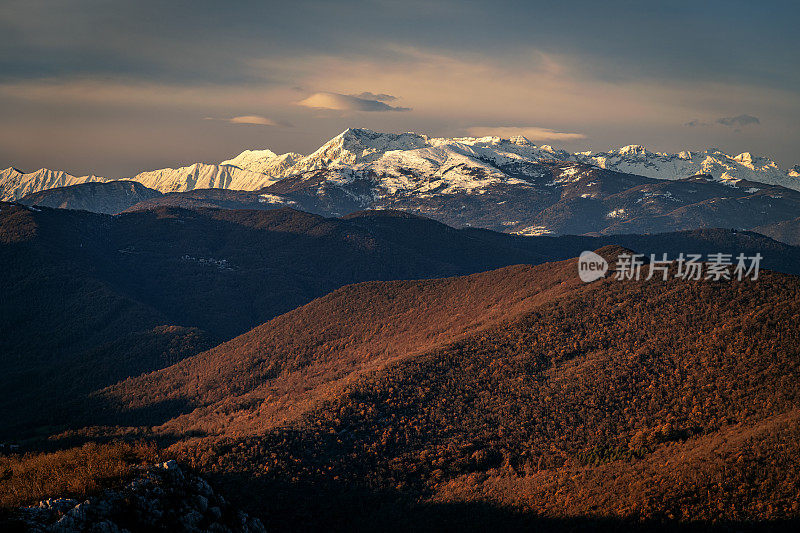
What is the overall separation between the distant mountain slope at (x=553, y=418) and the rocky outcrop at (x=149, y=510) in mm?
15874

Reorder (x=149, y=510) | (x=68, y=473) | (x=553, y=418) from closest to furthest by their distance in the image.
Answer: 1. (x=149, y=510)
2. (x=68, y=473)
3. (x=553, y=418)

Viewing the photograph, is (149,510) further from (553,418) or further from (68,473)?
(553,418)

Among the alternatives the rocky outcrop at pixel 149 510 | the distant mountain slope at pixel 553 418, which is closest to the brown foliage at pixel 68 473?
the rocky outcrop at pixel 149 510

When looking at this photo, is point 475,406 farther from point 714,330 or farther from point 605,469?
point 714,330

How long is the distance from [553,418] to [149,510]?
192 ft

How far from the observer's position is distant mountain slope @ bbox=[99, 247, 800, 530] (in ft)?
218

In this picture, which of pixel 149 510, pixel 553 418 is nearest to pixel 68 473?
pixel 149 510

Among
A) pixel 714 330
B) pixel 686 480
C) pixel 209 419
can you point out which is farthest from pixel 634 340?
pixel 209 419

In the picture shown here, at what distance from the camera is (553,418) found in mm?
87688

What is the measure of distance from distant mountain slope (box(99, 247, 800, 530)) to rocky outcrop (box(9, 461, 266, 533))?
1587cm

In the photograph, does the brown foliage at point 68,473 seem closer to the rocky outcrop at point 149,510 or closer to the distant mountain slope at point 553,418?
the rocky outcrop at point 149,510

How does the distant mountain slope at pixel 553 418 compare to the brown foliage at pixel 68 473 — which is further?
the distant mountain slope at pixel 553 418

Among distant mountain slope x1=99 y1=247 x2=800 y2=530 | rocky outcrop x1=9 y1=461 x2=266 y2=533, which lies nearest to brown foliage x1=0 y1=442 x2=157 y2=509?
rocky outcrop x1=9 y1=461 x2=266 y2=533

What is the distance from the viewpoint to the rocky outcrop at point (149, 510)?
44.5 meters
